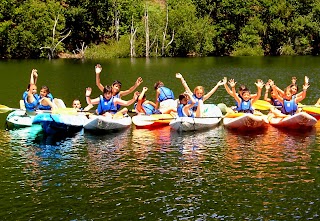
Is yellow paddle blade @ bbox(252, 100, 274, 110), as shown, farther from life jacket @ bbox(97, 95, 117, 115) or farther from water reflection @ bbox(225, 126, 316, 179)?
life jacket @ bbox(97, 95, 117, 115)

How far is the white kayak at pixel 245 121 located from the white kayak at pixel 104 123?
319 centimetres

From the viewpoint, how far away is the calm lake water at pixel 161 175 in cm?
1050

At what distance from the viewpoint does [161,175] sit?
12.7 metres

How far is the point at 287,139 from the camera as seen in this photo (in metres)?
16.3

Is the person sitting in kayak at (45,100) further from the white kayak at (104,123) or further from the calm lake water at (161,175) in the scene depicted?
the white kayak at (104,123)

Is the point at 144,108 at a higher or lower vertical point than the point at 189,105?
lower

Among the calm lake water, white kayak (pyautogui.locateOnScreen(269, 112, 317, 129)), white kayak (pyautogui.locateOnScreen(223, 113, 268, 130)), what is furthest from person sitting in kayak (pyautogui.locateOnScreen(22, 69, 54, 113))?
white kayak (pyautogui.locateOnScreen(269, 112, 317, 129))

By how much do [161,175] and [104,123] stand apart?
5068mm

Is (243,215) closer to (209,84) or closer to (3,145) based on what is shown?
(3,145)

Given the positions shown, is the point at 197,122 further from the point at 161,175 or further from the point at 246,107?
the point at 161,175

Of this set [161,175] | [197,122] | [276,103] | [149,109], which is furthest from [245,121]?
[161,175]

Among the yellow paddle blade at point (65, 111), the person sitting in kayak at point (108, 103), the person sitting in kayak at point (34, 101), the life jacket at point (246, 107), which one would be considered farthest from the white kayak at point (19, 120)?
the life jacket at point (246, 107)

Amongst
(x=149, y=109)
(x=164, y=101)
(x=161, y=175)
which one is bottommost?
(x=161, y=175)

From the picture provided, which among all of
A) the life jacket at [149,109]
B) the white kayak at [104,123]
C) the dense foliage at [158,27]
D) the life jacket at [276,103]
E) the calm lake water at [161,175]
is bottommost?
the calm lake water at [161,175]
